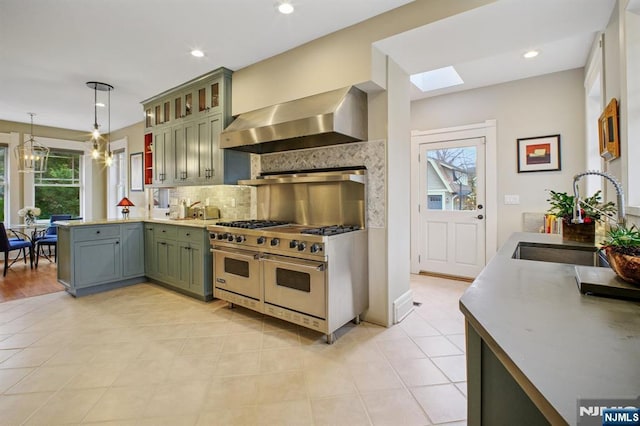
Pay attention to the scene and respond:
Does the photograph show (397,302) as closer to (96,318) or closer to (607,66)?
(607,66)

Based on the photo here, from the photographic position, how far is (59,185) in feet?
22.9

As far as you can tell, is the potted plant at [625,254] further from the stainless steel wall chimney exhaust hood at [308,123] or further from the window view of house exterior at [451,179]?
the window view of house exterior at [451,179]

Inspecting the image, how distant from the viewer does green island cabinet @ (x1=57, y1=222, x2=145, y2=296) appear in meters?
3.88

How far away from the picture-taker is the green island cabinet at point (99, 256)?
3883 mm

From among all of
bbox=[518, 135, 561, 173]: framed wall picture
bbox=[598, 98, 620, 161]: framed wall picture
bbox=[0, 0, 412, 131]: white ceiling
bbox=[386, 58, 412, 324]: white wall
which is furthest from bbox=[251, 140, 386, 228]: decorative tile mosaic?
bbox=[518, 135, 561, 173]: framed wall picture

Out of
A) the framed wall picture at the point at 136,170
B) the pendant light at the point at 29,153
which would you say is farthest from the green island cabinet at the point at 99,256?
the pendant light at the point at 29,153

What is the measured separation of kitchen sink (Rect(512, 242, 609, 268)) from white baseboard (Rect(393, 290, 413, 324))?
129 cm

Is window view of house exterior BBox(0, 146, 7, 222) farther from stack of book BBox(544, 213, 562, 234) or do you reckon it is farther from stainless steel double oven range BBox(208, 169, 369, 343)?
stack of book BBox(544, 213, 562, 234)

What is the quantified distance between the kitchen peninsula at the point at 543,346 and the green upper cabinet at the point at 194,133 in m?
3.36

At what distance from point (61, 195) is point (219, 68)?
579cm

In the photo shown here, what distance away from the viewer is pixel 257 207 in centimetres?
396

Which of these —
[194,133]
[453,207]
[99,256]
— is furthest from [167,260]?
[453,207]

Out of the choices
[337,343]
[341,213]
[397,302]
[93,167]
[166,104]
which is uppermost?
[166,104]

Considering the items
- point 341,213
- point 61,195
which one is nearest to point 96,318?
point 341,213
